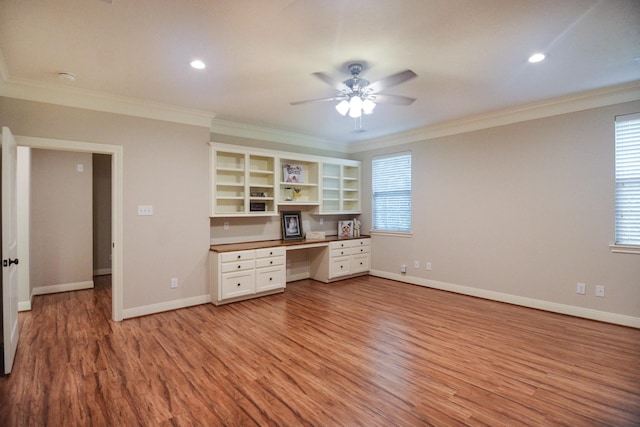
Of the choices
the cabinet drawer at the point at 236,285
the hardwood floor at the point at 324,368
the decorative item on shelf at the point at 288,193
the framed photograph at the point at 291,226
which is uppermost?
the decorative item on shelf at the point at 288,193

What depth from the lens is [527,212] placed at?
164 inches

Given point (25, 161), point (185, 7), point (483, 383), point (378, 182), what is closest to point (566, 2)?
point (185, 7)

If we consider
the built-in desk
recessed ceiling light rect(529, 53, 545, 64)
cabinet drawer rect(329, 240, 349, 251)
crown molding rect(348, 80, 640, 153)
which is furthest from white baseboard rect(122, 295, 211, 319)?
recessed ceiling light rect(529, 53, 545, 64)

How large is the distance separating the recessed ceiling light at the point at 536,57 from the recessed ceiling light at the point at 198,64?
2836 millimetres

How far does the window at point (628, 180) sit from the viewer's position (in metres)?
3.42

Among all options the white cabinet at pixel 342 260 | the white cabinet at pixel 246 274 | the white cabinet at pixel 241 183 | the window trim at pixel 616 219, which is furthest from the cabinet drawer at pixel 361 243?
the window trim at pixel 616 219

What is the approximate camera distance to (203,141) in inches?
171

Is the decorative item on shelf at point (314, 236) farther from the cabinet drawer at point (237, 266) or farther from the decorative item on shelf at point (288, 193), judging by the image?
the cabinet drawer at point (237, 266)

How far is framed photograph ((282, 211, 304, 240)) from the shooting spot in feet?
17.7

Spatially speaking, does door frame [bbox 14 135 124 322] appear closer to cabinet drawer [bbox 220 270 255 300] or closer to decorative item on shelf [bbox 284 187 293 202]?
cabinet drawer [bbox 220 270 255 300]

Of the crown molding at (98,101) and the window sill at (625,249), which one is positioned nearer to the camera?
the crown molding at (98,101)

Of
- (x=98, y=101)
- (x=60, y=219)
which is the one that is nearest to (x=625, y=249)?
(x=98, y=101)

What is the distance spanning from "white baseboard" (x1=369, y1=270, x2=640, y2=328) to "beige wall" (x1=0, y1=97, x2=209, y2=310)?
345 cm

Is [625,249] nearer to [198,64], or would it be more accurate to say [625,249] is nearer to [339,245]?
[339,245]
